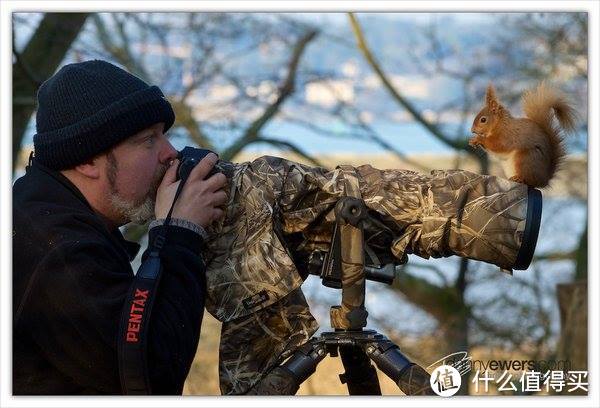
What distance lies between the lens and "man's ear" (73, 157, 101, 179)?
2.35 meters

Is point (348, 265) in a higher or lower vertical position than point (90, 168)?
lower

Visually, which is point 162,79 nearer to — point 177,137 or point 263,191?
point 177,137

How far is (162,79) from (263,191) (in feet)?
13.7

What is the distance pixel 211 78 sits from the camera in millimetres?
6555

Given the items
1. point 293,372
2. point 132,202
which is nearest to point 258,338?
point 293,372

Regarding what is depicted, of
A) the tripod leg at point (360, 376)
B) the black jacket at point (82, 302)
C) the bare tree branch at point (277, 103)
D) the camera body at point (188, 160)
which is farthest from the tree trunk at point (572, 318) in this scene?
the black jacket at point (82, 302)

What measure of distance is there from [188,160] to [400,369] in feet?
2.25

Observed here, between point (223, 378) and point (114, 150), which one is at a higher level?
point (114, 150)

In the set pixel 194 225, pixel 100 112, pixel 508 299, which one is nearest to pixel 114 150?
pixel 100 112

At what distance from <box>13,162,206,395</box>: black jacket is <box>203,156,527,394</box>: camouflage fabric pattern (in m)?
0.14

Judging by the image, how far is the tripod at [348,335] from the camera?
7.16 feet

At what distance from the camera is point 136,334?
2.06 meters

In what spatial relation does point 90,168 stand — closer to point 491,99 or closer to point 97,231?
point 97,231

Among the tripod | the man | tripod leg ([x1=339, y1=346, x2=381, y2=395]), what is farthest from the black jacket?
tripod leg ([x1=339, y1=346, x2=381, y2=395])
